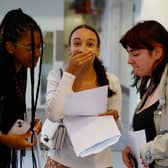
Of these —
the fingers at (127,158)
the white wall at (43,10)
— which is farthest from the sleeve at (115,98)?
the white wall at (43,10)

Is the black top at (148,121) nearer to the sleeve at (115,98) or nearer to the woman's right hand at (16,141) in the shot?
the sleeve at (115,98)

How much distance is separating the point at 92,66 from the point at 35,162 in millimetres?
539

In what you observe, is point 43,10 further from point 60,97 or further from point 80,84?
point 60,97

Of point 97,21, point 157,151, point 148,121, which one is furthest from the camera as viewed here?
point 97,21

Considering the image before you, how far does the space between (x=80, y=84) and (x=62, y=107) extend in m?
0.21

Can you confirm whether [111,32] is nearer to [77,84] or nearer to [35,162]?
[77,84]

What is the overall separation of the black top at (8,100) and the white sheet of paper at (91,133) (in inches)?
10.2

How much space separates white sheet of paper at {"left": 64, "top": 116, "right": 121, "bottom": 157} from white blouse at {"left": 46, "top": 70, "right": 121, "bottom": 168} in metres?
0.08

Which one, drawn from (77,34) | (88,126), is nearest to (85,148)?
(88,126)

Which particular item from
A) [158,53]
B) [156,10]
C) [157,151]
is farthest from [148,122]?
[156,10]

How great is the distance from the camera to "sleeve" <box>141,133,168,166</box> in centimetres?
102

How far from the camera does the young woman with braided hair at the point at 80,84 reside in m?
1.30

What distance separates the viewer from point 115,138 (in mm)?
1301

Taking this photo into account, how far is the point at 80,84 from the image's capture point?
1.48 metres
